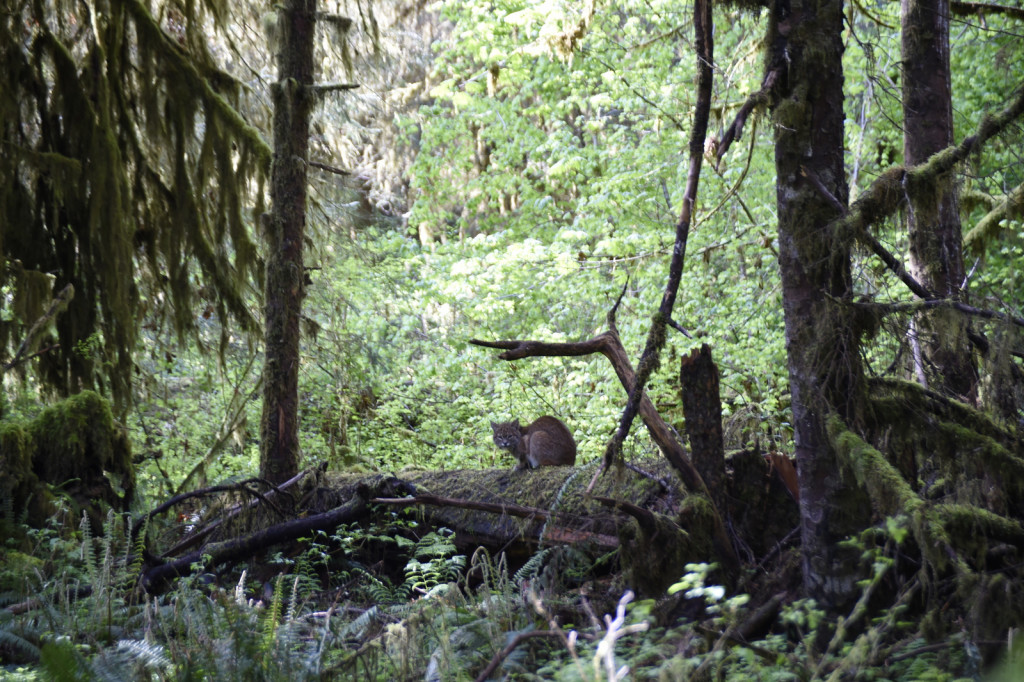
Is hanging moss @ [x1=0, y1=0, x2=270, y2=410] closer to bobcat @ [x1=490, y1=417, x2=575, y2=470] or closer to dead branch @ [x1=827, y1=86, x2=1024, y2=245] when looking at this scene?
bobcat @ [x1=490, y1=417, x2=575, y2=470]

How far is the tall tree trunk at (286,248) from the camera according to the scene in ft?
20.7

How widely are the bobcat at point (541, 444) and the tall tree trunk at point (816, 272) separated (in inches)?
116

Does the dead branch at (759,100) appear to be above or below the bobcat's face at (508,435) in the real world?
above

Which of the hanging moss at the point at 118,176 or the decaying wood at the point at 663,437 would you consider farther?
the hanging moss at the point at 118,176

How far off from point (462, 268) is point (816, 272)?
8971 millimetres

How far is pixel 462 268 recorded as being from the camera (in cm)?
1197

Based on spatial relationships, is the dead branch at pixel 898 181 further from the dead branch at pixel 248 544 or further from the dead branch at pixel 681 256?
the dead branch at pixel 248 544

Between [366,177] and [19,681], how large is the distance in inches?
630

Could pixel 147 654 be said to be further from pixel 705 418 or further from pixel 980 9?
pixel 980 9

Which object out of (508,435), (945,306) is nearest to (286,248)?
(508,435)

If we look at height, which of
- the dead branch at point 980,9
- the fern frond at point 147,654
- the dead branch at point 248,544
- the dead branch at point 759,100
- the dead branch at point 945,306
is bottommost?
the dead branch at point 248,544

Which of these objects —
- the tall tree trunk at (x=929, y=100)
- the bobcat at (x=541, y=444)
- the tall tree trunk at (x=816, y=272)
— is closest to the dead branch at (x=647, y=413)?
the tall tree trunk at (x=816, y=272)

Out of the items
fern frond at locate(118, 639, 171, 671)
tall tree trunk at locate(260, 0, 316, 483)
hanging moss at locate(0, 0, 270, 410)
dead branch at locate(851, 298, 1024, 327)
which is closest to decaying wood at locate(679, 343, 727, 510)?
dead branch at locate(851, 298, 1024, 327)

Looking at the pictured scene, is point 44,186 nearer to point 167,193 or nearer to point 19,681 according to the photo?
point 167,193
